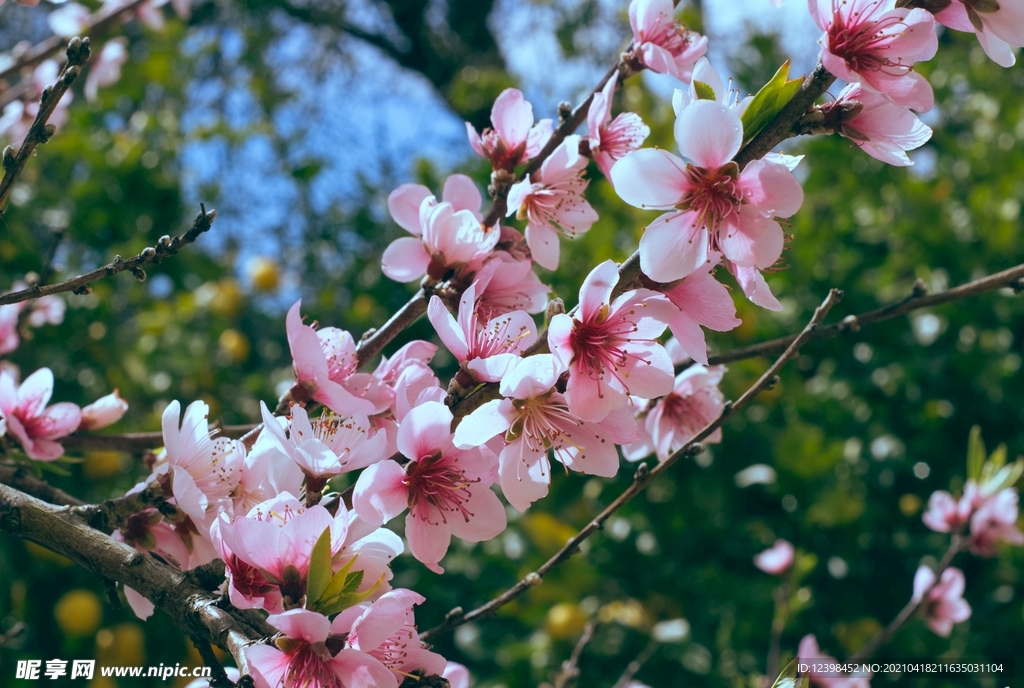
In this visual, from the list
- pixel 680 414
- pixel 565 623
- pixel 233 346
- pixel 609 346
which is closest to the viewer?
pixel 609 346

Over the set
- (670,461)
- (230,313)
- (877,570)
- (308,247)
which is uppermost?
(670,461)

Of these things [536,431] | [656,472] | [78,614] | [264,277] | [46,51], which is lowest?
[264,277]

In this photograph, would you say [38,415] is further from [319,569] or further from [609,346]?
[609,346]

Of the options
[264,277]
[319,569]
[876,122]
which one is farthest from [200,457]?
[264,277]

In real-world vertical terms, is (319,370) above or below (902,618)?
above

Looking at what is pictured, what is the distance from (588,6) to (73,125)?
2.94 m

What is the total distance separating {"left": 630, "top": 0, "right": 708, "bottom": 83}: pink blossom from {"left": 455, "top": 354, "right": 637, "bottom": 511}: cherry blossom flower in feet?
1.26

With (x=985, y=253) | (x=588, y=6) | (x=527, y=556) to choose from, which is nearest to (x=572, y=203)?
(x=527, y=556)

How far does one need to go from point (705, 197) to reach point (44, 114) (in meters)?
0.44

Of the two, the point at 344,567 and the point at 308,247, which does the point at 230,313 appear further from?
the point at 344,567

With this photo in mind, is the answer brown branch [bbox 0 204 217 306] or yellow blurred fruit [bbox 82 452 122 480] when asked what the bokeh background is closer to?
yellow blurred fruit [bbox 82 452 122 480]

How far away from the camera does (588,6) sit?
4188 millimetres

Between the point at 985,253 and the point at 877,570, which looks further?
the point at 985,253

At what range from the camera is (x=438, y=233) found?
0.72 metres
